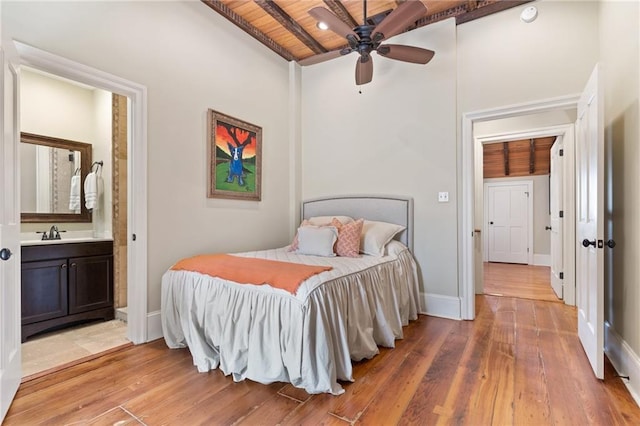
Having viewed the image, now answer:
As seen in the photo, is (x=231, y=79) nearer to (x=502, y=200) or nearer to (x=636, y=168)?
(x=636, y=168)

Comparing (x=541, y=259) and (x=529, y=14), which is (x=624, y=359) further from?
(x=541, y=259)

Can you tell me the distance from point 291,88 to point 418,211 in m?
2.36

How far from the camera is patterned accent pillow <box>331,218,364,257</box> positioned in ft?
9.58

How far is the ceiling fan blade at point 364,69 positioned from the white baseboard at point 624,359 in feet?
9.16

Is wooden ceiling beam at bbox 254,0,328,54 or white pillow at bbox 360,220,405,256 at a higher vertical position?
wooden ceiling beam at bbox 254,0,328,54

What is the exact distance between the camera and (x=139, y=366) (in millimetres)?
2164

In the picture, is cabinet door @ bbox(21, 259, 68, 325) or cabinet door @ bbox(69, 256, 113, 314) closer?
cabinet door @ bbox(21, 259, 68, 325)

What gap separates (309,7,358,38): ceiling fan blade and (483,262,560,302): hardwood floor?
12.3 feet

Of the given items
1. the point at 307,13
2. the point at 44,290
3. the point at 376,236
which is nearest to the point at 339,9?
the point at 307,13

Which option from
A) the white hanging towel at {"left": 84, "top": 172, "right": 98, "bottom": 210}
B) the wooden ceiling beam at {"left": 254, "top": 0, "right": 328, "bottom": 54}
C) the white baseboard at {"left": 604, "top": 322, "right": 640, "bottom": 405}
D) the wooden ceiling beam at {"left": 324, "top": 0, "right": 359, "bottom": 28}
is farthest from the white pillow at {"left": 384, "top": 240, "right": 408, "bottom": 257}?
the white hanging towel at {"left": 84, "top": 172, "right": 98, "bottom": 210}

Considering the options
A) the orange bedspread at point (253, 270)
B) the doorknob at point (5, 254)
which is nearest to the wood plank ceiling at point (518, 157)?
the orange bedspread at point (253, 270)

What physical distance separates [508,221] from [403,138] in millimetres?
5114

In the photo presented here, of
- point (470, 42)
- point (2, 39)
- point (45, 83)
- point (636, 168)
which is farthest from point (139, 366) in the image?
point (470, 42)

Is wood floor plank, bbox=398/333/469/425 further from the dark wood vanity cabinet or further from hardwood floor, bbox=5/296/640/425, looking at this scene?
the dark wood vanity cabinet
